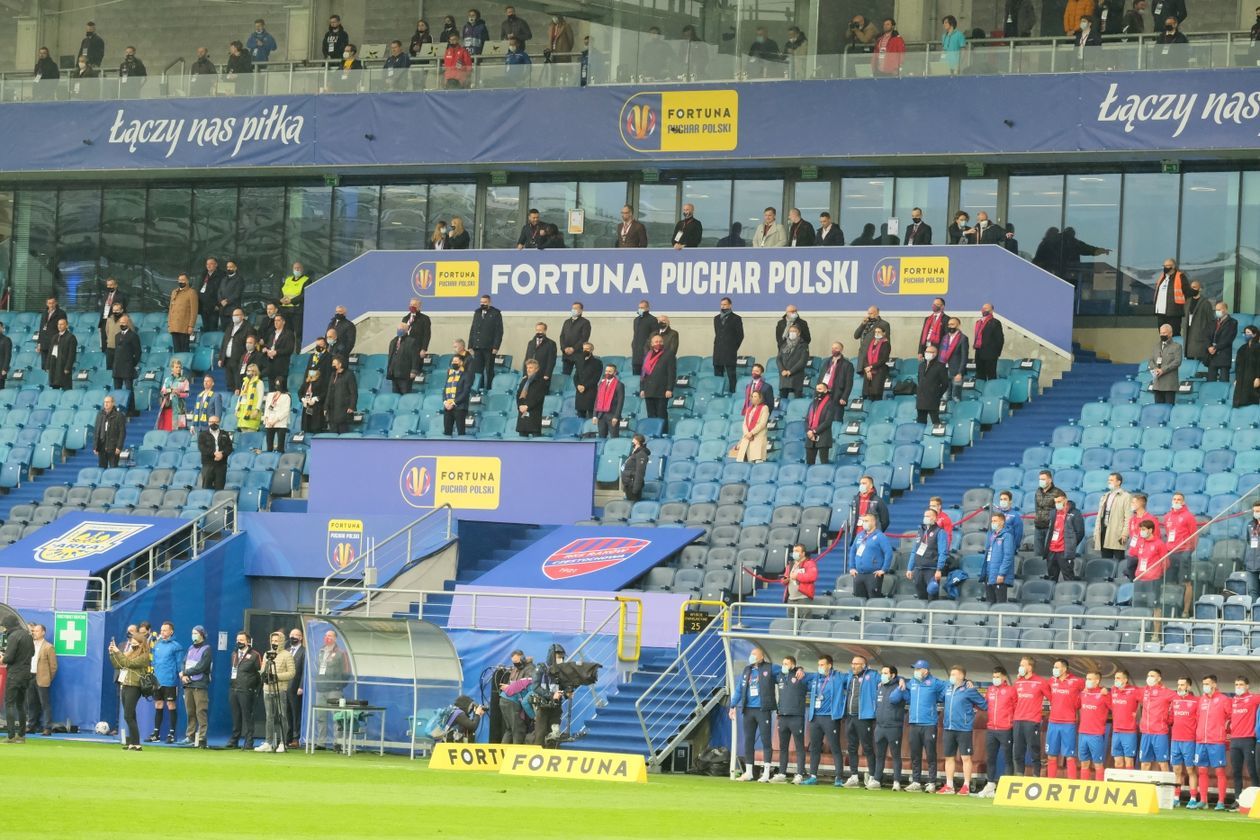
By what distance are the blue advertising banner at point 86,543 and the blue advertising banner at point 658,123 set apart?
8.51 m

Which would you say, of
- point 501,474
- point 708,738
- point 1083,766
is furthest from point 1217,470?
point 501,474

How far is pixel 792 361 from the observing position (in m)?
29.0

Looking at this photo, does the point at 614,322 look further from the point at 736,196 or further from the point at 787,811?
the point at 787,811

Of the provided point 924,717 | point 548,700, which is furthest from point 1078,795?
point 548,700

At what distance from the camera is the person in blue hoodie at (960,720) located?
71.2 ft

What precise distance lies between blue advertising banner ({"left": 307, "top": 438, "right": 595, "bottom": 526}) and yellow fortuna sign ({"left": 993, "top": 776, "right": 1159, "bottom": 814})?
29.9ft

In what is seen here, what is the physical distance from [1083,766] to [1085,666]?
3.91ft

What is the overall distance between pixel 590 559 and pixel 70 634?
→ 263 inches

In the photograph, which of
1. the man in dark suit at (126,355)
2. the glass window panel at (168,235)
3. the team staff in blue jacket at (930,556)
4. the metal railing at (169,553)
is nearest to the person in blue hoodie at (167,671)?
the metal railing at (169,553)

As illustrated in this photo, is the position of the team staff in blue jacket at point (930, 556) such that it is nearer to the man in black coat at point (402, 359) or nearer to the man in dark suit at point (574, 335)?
the man in dark suit at point (574, 335)

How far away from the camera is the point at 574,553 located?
26047 millimetres

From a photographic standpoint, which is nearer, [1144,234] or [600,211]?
[1144,234]

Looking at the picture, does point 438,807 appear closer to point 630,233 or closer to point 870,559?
point 870,559

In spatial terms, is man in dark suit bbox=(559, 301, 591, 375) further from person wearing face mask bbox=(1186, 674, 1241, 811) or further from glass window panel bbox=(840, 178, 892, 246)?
person wearing face mask bbox=(1186, 674, 1241, 811)
